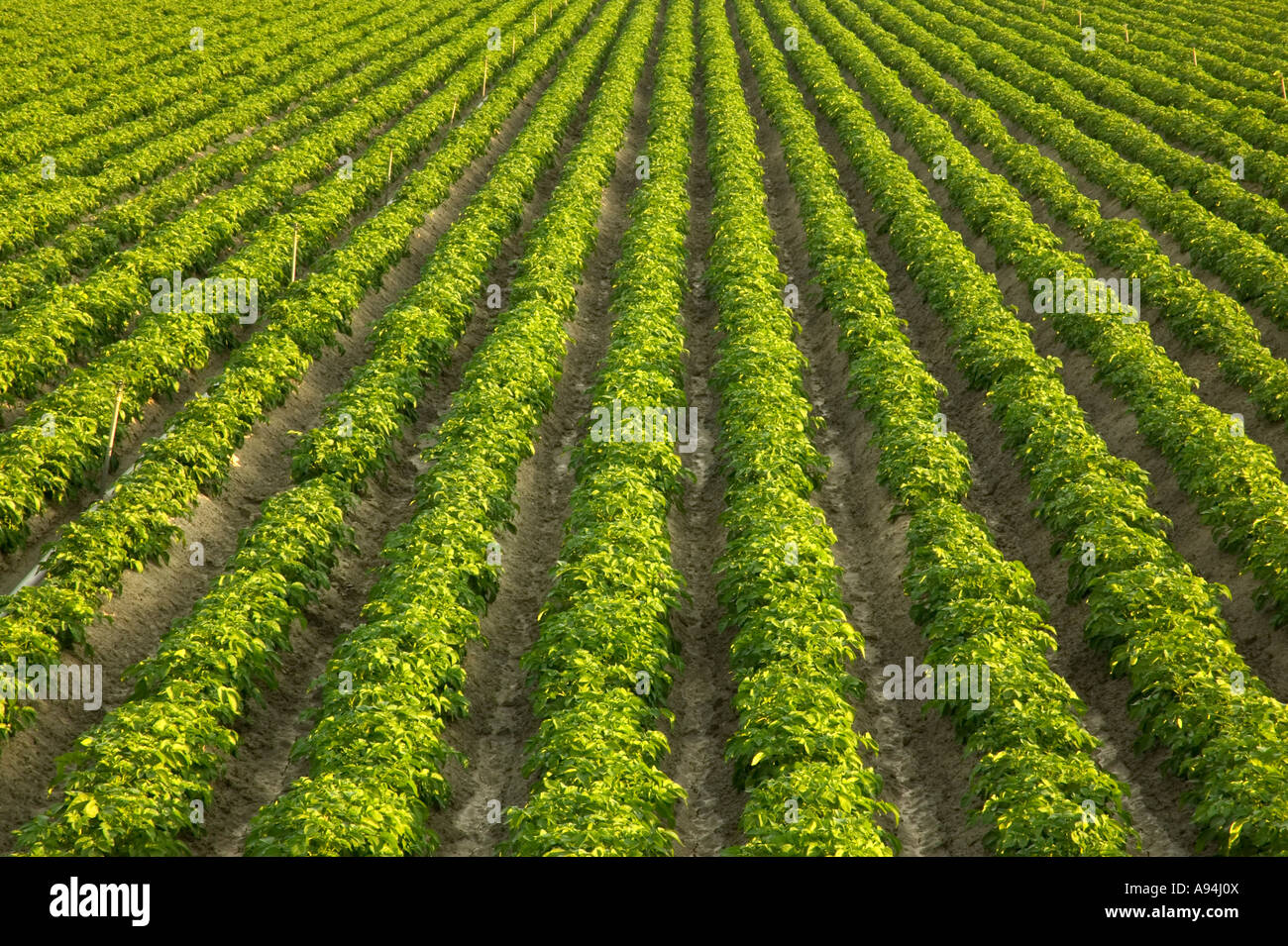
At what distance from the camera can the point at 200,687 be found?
10914mm

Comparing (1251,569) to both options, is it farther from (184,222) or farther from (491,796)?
(184,222)

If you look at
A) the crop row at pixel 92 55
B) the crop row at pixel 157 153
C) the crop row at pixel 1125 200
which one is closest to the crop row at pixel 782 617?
the crop row at pixel 1125 200

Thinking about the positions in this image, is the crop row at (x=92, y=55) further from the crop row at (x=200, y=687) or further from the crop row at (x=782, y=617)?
the crop row at (x=782, y=617)

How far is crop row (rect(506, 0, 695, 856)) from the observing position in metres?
9.39

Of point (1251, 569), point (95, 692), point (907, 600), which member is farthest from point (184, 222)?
point (1251, 569)

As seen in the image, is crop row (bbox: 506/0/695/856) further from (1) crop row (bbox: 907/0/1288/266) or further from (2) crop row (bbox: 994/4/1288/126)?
(2) crop row (bbox: 994/4/1288/126)

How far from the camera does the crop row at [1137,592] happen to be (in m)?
9.75

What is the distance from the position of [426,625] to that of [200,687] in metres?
2.45

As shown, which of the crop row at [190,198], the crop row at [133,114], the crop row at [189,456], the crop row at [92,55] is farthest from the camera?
the crop row at [92,55]

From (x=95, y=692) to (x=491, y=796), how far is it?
16.2 feet

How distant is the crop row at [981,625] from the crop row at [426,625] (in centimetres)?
558

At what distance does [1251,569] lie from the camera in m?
13.4

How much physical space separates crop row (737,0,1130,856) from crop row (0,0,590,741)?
8.72 metres

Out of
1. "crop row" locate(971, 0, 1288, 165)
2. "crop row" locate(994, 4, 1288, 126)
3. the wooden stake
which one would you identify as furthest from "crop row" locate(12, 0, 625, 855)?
"crop row" locate(994, 4, 1288, 126)
